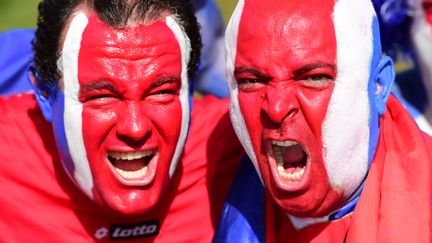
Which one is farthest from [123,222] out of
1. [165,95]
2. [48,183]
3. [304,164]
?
[304,164]

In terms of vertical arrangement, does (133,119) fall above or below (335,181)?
above

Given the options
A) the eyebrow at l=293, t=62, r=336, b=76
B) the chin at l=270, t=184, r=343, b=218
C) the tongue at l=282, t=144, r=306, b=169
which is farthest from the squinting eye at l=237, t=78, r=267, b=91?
the chin at l=270, t=184, r=343, b=218

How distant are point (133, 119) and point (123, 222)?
19.2 inches

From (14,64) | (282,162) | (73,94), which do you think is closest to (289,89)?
(282,162)

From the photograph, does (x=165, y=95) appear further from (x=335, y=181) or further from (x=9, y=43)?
(x=9, y=43)

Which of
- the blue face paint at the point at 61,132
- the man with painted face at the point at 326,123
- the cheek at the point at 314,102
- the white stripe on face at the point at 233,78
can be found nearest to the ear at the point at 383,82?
the man with painted face at the point at 326,123

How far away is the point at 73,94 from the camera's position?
123 inches

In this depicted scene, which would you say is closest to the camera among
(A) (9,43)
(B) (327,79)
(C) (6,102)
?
(B) (327,79)

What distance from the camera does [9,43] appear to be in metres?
4.14

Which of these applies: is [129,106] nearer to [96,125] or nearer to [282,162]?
[96,125]

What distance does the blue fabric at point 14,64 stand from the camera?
4055 millimetres

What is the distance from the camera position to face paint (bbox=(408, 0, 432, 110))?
12.7ft

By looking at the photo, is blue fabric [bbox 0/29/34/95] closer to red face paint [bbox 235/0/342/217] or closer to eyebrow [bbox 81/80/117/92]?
eyebrow [bbox 81/80/117/92]

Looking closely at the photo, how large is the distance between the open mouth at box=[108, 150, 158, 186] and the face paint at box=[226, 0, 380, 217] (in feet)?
1.38
